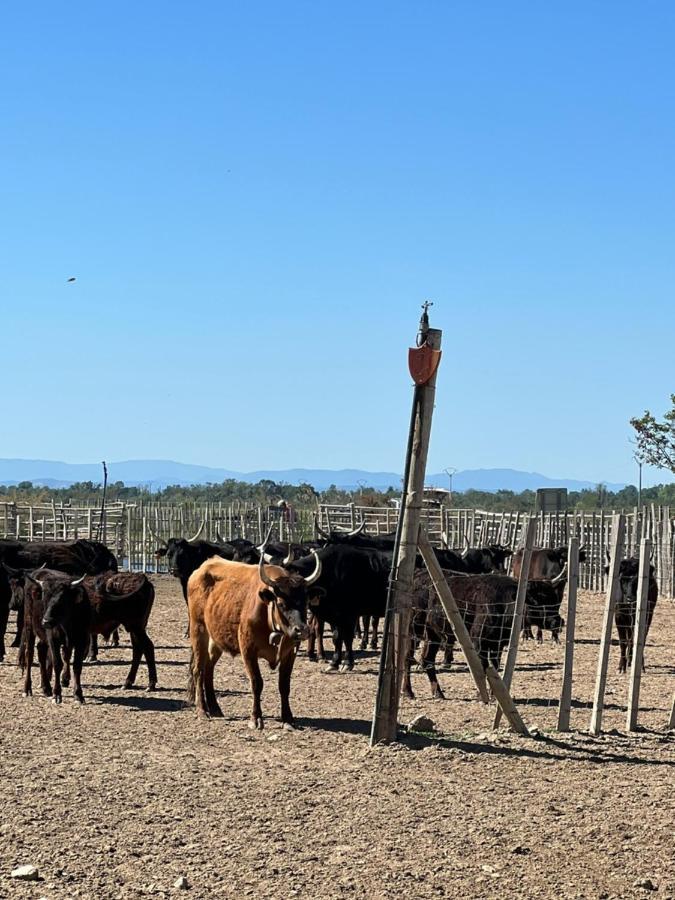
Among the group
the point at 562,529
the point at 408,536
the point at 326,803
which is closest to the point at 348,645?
the point at 408,536

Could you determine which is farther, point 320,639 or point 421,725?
point 320,639

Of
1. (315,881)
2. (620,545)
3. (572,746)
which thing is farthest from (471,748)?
(315,881)

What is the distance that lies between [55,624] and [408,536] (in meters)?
4.07

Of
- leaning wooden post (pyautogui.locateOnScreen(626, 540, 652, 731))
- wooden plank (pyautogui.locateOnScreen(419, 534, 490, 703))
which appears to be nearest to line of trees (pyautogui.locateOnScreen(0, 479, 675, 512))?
leaning wooden post (pyautogui.locateOnScreen(626, 540, 652, 731))

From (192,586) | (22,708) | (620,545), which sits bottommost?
(22,708)

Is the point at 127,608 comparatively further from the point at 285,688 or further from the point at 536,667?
the point at 536,667

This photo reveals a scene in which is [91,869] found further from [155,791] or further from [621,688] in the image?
[621,688]

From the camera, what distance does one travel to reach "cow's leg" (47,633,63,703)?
1305 centimetres

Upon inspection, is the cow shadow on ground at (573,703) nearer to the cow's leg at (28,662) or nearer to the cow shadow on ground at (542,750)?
the cow shadow on ground at (542,750)

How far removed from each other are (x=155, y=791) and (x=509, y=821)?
2450 mm

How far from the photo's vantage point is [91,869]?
7.25m

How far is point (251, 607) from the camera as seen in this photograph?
11914 mm

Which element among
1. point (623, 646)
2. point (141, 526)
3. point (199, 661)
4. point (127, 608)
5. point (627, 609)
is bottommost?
point (199, 661)

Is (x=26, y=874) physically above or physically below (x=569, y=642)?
below
